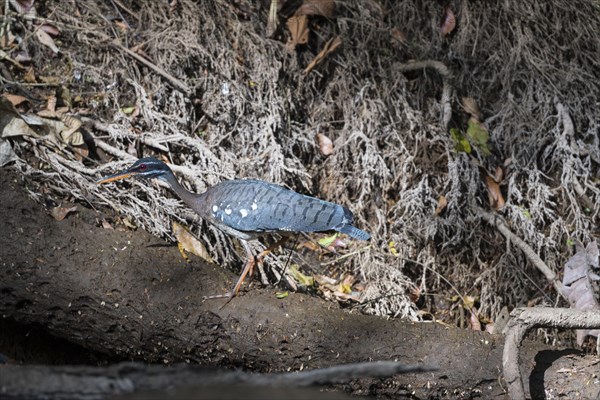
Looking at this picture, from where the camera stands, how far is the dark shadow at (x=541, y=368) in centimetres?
418

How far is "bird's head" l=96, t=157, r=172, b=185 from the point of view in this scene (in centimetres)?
512

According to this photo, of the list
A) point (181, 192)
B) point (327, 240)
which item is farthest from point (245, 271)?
point (327, 240)

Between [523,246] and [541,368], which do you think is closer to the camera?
[541,368]

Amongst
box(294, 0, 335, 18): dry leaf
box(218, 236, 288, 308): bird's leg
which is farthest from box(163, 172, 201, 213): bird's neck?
box(294, 0, 335, 18): dry leaf

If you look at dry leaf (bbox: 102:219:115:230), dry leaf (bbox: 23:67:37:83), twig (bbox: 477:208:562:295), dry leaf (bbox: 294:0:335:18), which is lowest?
twig (bbox: 477:208:562:295)

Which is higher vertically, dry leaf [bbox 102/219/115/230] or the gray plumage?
the gray plumage

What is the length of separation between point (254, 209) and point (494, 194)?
2574mm

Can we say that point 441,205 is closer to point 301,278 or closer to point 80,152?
point 301,278

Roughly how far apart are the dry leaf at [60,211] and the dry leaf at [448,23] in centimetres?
393

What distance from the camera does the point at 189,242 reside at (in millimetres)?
5320

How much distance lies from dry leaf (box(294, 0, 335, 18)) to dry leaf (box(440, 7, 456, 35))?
3.60ft

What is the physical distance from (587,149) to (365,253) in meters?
2.36

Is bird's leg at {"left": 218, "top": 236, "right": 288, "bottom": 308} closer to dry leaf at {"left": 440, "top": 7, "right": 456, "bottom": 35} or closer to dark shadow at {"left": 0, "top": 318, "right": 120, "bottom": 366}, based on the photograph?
dark shadow at {"left": 0, "top": 318, "right": 120, "bottom": 366}

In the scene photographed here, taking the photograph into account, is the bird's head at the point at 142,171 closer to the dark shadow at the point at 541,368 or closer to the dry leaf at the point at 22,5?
the dry leaf at the point at 22,5
